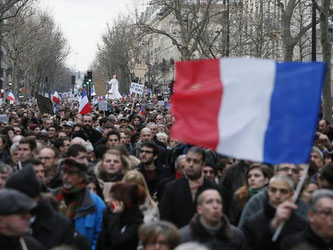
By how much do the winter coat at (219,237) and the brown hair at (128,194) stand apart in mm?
964

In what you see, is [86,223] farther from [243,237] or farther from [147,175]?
[147,175]

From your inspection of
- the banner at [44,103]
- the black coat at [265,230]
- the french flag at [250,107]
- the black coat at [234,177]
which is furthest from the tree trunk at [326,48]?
the black coat at [265,230]

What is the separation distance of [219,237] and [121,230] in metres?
1.15

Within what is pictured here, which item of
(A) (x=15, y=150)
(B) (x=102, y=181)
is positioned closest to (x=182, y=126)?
(B) (x=102, y=181)

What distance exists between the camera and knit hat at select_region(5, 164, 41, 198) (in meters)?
5.60

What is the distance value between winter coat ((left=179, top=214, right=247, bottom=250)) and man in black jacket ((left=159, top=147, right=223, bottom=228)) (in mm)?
1414

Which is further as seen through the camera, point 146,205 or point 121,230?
point 146,205

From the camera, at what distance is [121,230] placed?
649 cm

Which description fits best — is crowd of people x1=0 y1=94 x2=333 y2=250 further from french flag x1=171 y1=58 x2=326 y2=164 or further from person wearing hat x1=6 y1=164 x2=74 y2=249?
french flag x1=171 y1=58 x2=326 y2=164

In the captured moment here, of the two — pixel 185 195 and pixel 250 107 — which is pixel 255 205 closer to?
pixel 185 195

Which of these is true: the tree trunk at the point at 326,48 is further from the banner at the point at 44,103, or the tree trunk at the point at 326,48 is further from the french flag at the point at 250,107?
the french flag at the point at 250,107

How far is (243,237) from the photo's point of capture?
5.74 m

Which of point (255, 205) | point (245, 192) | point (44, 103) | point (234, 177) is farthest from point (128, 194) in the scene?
point (44, 103)

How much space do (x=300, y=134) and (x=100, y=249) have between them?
223 cm
